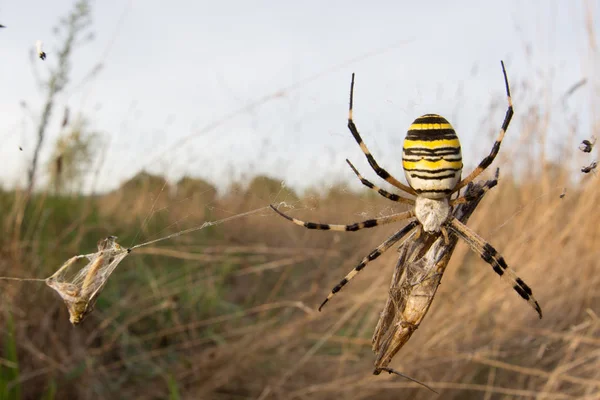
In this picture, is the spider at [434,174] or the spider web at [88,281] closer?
the spider web at [88,281]

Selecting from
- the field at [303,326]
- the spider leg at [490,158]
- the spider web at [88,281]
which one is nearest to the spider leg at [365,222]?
the spider leg at [490,158]

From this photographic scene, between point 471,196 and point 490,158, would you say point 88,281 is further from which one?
point 490,158

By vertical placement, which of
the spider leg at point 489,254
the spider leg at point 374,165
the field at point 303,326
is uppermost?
Result: the spider leg at point 374,165

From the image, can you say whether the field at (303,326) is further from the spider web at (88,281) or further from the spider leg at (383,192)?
the spider web at (88,281)

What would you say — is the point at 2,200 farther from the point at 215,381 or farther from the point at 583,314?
the point at 583,314

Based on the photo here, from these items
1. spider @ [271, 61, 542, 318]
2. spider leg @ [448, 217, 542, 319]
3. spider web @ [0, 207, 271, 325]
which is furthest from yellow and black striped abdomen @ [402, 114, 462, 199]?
spider web @ [0, 207, 271, 325]

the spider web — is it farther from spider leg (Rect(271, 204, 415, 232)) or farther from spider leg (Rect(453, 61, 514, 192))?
spider leg (Rect(453, 61, 514, 192))
